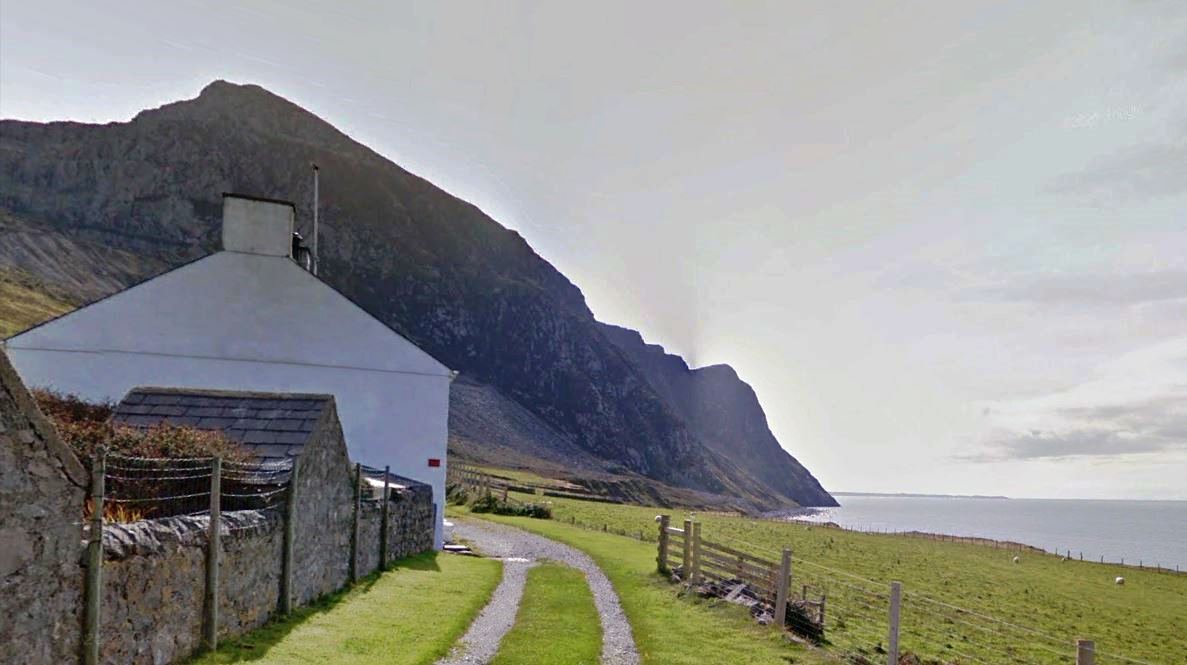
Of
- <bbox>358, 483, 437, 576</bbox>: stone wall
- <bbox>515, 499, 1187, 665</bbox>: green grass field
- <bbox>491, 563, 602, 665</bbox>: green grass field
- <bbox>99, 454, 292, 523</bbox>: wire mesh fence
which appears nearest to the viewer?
<bbox>99, 454, 292, 523</bbox>: wire mesh fence

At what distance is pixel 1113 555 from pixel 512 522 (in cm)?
9422

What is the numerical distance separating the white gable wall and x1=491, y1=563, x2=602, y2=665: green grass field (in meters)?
8.14

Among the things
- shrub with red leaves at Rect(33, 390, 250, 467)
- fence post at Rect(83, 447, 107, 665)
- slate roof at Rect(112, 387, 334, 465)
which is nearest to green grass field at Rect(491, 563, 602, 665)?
slate roof at Rect(112, 387, 334, 465)

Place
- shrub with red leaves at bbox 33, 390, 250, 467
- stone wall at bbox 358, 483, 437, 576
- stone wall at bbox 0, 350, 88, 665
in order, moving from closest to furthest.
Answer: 1. stone wall at bbox 0, 350, 88, 665
2. shrub with red leaves at bbox 33, 390, 250, 467
3. stone wall at bbox 358, 483, 437, 576

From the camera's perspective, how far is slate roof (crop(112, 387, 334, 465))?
12844 mm

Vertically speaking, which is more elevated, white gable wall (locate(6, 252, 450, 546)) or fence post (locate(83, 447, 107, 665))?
white gable wall (locate(6, 252, 450, 546))

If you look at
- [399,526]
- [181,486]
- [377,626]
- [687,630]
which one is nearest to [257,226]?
[399,526]

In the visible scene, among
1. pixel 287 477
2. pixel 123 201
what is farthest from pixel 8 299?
pixel 287 477

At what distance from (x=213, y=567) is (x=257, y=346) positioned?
52.7 feet

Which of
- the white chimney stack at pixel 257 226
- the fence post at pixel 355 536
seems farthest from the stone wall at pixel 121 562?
the white chimney stack at pixel 257 226

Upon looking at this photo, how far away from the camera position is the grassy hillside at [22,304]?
227 feet

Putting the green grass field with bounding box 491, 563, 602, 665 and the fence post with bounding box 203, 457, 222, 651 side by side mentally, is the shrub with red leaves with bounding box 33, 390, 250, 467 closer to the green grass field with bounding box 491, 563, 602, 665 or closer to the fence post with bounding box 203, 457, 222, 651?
the fence post with bounding box 203, 457, 222, 651

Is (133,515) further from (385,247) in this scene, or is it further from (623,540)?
(385,247)

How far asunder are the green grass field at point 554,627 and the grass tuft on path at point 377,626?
3.22 ft
